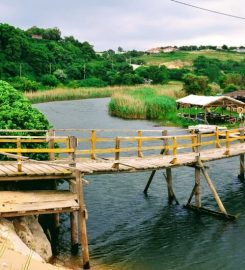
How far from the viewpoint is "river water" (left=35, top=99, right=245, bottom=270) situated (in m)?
18.0

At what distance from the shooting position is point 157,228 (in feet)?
70.3

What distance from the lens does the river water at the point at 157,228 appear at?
1798cm

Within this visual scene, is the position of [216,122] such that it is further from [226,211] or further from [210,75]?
[210,75]

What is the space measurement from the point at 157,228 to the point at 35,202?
22.9 feet

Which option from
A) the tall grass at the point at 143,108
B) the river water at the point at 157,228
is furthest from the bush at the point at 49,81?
the river water at the point at 157,228

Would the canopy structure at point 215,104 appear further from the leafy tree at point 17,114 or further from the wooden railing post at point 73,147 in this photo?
the wooden railing post at point 73,147

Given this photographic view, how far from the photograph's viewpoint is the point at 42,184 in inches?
795

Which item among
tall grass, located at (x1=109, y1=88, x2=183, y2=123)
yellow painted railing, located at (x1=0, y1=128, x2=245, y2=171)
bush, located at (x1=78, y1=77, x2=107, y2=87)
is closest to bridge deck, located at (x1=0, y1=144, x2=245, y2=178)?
yellow painted railing, located at (x1=0, y1=128, x2=245, y2=171)

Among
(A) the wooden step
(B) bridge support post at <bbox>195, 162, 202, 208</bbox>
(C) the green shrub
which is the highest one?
(C) the green shrub

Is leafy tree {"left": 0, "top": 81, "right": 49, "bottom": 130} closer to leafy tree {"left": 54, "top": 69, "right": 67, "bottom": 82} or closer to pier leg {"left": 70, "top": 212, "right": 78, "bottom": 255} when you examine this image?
pier leg {"left": 70, "top": 212, "right": 78, "bottom": 255}

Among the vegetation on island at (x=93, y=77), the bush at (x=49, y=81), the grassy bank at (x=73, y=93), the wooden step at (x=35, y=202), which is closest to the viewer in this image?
the wooden step at (x=35, y=202)

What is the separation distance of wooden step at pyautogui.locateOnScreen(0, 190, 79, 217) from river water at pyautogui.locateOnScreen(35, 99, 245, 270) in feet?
7.63

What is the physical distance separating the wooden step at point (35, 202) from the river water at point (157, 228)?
7.63 ft

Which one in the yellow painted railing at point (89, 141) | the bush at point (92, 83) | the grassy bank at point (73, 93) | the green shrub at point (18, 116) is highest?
the bush at point (92, 83)
